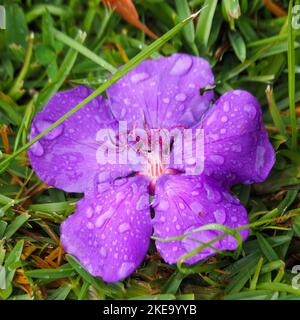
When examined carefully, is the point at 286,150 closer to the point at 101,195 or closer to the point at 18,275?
the point at 101,195

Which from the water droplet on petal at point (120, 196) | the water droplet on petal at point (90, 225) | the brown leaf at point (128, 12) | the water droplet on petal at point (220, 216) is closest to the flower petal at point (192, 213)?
the water droplet on petal at point (220, 216)

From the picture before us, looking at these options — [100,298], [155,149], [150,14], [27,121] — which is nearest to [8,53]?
[27,121]

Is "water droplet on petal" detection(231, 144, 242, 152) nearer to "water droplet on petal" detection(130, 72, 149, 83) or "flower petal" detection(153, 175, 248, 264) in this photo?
"flower petal" detection(153, 175, 248, 264)

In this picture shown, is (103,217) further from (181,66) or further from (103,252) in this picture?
(181,66)

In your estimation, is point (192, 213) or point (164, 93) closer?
point (192, 213)

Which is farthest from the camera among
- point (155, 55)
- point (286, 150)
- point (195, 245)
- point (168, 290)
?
point (155, 55)

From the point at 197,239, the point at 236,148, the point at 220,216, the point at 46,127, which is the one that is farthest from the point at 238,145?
the point at 46,127

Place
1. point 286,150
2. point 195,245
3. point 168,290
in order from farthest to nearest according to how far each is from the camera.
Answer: point 286,150
point 168,290
point 195,245
